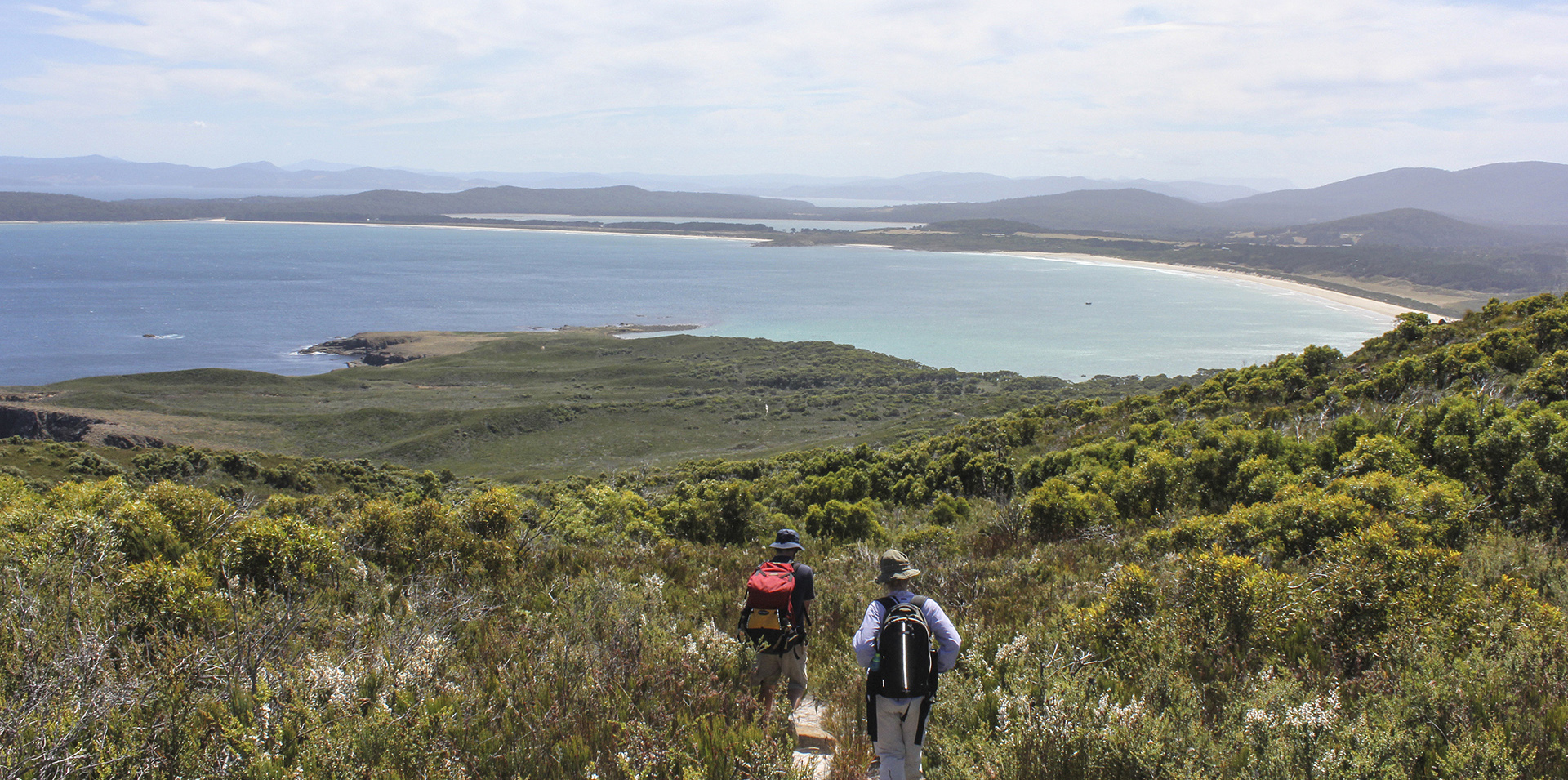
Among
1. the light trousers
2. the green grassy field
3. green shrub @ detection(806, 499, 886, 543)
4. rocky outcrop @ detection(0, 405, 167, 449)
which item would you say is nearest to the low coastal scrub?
the light trousers

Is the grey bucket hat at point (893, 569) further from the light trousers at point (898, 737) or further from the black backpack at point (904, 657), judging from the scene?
the light trousers at point (898, 737)

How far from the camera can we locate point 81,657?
3.55m

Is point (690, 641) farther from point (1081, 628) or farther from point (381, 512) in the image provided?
point (381, 512)

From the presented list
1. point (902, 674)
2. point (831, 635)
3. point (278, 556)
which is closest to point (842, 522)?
point (831, 635)

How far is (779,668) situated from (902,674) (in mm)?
1365

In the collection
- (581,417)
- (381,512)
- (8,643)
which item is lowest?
(581,417)

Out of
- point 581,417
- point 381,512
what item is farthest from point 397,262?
point 381,512

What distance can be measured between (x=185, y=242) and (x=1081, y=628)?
191462 millimetres

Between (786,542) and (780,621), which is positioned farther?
(786,542)

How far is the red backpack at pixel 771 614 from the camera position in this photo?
471 centimetres

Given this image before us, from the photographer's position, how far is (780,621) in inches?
185

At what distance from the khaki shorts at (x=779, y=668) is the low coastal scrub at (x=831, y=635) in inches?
10.3

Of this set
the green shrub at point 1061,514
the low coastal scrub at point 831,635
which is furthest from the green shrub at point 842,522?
the green shrub at point 1061,514

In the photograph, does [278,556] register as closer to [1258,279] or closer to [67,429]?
[67,429]
